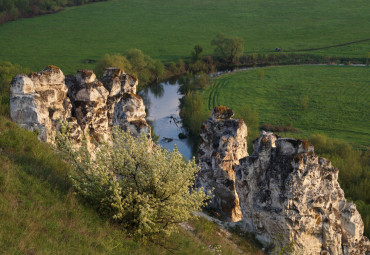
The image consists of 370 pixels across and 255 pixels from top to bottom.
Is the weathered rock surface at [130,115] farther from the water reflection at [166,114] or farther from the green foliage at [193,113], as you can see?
the green foliage at [193,113]

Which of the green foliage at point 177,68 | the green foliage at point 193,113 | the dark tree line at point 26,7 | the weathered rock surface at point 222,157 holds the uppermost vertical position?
the dark tree line at point 26,7

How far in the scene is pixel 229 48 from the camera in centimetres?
10019

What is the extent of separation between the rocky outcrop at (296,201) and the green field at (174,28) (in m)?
75.9

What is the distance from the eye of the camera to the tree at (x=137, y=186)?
12047 mm

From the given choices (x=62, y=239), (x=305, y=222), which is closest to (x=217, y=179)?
(x=305, y=222)

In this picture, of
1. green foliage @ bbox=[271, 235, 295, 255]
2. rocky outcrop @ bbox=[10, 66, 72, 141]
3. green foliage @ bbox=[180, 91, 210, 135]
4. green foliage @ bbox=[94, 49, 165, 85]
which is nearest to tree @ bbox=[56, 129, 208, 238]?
green foliage @ bbox=[271, 235, 295, 255]

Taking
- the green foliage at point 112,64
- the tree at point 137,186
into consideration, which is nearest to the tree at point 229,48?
the green foliage at point 112,64

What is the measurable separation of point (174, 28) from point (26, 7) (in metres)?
52.9

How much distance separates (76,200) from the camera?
12352 mm

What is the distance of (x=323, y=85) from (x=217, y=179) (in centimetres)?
6629

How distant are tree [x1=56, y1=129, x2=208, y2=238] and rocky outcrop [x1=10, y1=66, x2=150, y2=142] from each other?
29.5ft

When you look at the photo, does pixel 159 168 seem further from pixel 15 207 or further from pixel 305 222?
pixel 305 222

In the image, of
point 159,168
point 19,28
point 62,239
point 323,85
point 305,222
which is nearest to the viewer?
point 62,239

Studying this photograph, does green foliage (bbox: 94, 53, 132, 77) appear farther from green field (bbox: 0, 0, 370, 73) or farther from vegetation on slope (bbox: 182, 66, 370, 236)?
green field (bbox: 0, 0, 370, 73)
